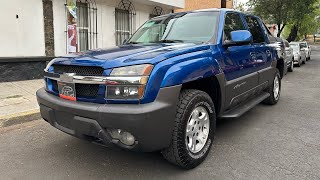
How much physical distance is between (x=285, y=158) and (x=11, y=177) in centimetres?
312

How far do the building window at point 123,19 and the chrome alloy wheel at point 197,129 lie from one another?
28.4 ft

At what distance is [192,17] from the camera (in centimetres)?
435

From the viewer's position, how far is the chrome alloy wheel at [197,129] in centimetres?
328

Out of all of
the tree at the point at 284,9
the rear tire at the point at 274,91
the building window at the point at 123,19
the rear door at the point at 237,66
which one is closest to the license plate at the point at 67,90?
the rear door at the point at 237,66

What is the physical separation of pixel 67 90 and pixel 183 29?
189 centimetres

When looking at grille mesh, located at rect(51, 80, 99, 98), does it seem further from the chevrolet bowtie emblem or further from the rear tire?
the rear tire

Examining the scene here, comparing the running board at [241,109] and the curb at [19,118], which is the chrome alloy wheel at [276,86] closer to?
the running board at [241,109]

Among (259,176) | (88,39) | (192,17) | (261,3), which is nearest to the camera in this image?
(259,176)

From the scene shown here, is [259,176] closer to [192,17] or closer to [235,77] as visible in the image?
[235,77]

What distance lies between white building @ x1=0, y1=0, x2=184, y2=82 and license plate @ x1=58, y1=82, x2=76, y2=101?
5.75 metres

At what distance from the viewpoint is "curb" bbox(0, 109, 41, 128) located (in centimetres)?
499

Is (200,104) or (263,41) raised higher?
(263,41)

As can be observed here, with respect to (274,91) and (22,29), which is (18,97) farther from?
(274,91)

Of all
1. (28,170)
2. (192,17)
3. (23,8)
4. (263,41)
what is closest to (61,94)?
(28,170)
